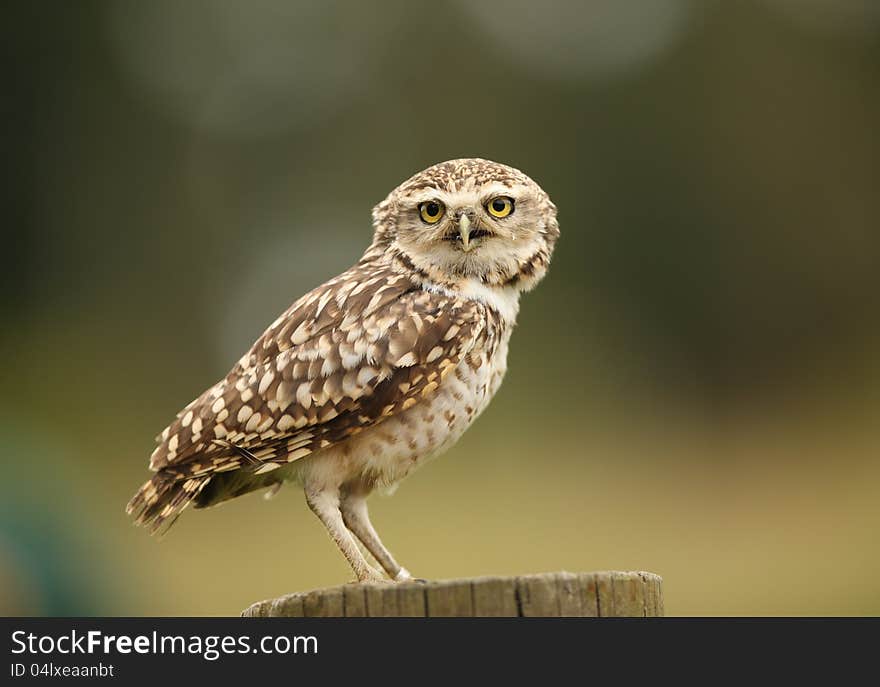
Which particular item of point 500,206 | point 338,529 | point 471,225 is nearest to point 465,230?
point 471,225

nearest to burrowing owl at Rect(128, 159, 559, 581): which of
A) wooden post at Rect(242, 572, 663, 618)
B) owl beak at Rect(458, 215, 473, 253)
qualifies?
owl beak at Rect(458, 215, 473, 253)

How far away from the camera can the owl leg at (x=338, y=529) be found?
4055mm

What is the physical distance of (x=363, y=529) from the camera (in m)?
4.37

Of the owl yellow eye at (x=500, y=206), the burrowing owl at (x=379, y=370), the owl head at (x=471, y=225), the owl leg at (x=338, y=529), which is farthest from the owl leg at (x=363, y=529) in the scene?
the owl yellow eye at (x=500, y=206)

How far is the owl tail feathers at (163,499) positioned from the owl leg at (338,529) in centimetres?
40

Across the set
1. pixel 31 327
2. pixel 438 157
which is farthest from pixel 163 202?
pixel 438 157

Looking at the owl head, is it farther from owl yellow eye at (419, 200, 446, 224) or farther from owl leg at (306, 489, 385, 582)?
owl leg at (306, 489, 385, 582)

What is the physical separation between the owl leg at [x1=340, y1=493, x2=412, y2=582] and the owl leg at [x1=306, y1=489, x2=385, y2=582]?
0.11 meters

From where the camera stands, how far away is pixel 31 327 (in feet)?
44.4

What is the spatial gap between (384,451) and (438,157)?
10460 millimetres

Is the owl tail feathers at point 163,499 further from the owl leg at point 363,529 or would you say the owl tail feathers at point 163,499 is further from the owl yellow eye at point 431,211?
the owl yellow eye at point 431,211

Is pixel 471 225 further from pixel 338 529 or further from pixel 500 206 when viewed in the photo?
pixel 338 529
